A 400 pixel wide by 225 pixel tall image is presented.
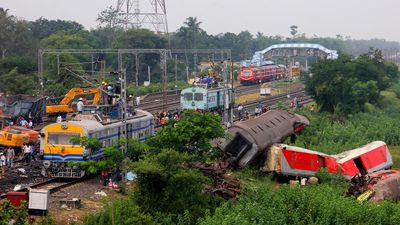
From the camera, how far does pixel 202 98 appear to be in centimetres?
4828

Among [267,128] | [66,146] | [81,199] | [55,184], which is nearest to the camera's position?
[81,199]

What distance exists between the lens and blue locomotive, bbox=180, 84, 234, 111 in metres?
48.2

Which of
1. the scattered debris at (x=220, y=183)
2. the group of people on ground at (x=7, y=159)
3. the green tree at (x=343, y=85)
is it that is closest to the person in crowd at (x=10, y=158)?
the group of people on ground at (x=7, y=159)

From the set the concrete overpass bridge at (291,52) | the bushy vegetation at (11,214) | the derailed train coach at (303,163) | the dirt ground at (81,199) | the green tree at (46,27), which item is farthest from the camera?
the concrete overpass bridge at (291,52)

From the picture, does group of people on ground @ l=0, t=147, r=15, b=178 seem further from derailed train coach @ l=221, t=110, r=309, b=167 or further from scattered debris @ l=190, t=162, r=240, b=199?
derailed train coach @ l=221, t=110, r=309, b=167

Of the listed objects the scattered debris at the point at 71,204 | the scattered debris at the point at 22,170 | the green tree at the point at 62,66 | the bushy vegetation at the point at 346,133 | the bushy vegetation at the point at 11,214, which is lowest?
the bushy vegetation at the point at 346,133

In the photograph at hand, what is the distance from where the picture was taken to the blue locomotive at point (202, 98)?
4819cm

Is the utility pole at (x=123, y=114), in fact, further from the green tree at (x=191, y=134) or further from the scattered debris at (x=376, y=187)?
the scattered debris at (x=376, y=187)

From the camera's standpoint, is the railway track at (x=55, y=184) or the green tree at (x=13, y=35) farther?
the green tree at (x=13, y=35)

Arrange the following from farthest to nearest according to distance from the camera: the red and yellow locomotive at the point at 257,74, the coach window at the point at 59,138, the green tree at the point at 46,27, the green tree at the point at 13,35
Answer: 1. the green tree at the point at 46,27
2. the red and yellow locomotive at the point at 257,74
3. the green tree at the point at 13,35
4. the coach window at the point at 59,138

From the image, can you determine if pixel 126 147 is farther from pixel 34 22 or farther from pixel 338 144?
pixel 34 22

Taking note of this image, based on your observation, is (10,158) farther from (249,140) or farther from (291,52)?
(291,52)

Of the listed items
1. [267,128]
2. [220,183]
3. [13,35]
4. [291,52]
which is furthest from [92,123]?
[291,52]

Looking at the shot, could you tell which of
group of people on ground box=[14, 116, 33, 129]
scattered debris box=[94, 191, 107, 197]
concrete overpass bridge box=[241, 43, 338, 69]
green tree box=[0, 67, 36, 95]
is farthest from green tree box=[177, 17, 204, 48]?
scattered debris box=[94, 191, 107, 197]
